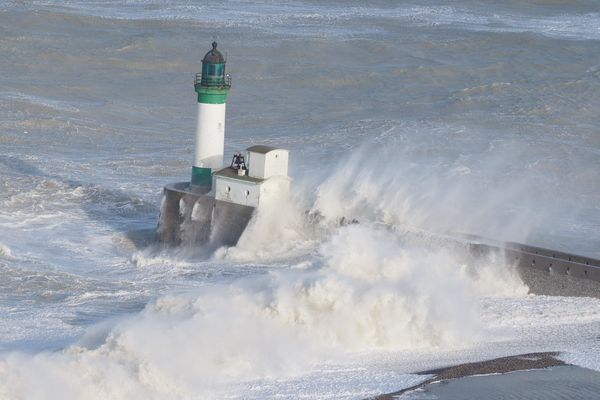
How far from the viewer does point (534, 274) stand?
1495 centimetres

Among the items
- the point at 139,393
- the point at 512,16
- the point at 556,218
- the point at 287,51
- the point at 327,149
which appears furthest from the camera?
the point at 512,16

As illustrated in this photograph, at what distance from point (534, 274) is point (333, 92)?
587 inches

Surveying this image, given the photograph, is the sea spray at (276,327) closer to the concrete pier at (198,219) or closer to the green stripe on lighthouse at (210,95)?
the concrete pier at (198,219)

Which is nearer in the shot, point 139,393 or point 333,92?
point 139,393

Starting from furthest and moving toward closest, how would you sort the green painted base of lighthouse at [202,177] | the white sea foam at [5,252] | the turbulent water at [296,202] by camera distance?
the green painted base of lighthouse at [202,177]
the white sea foam at [5,252]
the turbulent water at [296,202]

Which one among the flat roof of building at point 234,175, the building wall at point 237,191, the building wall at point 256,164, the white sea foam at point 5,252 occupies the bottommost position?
the white sea foam at point 5,252

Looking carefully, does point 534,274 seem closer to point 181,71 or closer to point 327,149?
point 327,149

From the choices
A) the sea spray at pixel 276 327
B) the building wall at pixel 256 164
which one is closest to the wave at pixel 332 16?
the building wall at pixel 256 164

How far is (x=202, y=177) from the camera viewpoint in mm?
17406

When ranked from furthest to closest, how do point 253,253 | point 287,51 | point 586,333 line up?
1. point 287,51
2. point 253,253
3. point 586,333

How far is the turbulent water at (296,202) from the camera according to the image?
12062 mm

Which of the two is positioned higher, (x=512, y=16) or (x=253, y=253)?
(x=512, y=16)

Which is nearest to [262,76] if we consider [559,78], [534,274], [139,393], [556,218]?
[559,78]

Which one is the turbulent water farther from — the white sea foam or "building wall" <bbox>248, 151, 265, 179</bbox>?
"building wall" <bbox>248, 151, 265, 179</bbox>
